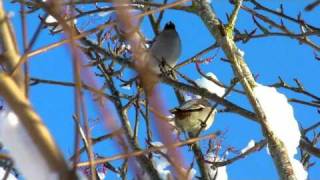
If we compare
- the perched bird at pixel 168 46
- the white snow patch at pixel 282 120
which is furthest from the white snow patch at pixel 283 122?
the perched bird at pixel 168 46

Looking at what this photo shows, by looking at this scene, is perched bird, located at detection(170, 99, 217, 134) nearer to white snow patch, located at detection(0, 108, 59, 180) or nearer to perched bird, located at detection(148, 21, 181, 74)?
perched bird, located at detection(148, 21, 181, 74)

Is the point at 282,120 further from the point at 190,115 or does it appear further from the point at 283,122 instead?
the point at 190,115

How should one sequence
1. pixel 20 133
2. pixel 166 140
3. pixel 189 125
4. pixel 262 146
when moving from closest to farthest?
1. pixel 166 140
2. pixel 20 133
3. pixel 262 146
4. pixel 189 125

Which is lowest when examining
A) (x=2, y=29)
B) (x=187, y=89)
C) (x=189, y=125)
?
(x=2, y=29)

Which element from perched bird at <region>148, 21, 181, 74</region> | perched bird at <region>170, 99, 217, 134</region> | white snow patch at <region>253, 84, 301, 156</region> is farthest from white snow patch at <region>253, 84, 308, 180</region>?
perched bird at <region>148, 21, 181, 74</region>

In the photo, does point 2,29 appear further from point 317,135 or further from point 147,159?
point 317,135

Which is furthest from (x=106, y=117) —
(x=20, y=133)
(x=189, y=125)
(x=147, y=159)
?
(x=189, y=125)

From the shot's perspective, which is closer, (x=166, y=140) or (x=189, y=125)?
(x=166, y=140)

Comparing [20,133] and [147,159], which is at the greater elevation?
[147,159]

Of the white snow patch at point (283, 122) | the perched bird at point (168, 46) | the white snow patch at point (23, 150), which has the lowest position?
the white snow patch at point (23, 150)

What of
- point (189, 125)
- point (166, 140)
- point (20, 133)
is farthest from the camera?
point (189, 125)

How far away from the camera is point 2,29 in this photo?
1.73ft

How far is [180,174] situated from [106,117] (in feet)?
0.21

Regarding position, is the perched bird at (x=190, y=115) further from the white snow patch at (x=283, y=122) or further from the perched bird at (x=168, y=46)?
the white snow patch at (x=283, y=122)
